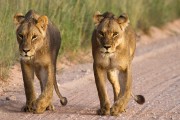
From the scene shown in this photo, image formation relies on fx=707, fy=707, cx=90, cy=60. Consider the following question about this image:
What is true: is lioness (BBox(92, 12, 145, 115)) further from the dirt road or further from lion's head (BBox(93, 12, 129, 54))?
the dirt road

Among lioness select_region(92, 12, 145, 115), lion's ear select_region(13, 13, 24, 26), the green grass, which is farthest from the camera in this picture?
the green grass

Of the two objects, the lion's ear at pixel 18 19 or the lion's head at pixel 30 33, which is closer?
the lion's head at pixel 30 33

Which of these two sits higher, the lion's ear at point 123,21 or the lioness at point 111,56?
the lion's ear at point 123,21

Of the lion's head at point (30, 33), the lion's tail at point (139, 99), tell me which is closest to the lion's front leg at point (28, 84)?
the lion's head at point (30, 33)

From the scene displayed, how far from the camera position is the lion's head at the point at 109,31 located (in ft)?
25.4

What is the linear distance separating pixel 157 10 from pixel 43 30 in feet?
31.1

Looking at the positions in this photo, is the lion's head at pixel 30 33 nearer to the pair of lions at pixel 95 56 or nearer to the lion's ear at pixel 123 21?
the pair of lions at pixel 95 56

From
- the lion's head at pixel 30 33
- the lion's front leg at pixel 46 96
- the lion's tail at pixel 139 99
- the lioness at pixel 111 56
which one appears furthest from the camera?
the lion's tail at pixel 139 99

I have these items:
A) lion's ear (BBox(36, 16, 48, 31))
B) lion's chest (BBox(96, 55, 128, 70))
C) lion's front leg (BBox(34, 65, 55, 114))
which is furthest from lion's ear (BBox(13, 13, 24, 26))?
lion's chest (BBox(96, 55, 128, 70))

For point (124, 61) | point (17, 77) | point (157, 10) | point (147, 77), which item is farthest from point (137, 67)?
point (157, 10)

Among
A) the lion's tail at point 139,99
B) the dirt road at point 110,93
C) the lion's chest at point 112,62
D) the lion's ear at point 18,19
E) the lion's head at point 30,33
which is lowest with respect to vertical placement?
the dirt road at point 110,93

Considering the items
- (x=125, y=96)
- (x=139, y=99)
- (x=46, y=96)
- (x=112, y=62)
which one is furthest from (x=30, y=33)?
(x=139, y=99)

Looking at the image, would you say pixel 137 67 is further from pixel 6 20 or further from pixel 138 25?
pixel 138 25

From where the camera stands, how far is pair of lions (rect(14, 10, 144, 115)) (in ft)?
25.7
